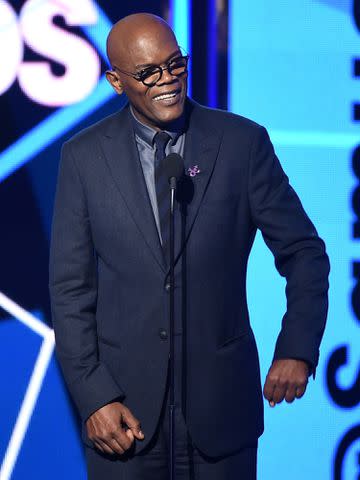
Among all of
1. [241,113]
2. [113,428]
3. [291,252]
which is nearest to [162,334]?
[113,428]

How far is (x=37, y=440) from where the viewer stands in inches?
124

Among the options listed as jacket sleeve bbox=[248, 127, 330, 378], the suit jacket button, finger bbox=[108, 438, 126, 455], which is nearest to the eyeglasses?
jacket sleeve bbox=[248, 127, 330, 378]

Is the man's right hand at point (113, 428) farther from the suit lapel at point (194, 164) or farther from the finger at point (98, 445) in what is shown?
the suit lapel at point (194, 164)

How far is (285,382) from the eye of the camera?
194 cm

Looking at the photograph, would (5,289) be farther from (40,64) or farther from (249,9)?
(249,9)

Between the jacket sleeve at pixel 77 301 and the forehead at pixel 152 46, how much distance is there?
30cm

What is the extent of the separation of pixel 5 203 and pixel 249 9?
3.47ft

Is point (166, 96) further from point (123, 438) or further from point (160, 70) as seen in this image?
point (123, 438)

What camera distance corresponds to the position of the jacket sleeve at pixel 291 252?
Answer: 2.00 metres

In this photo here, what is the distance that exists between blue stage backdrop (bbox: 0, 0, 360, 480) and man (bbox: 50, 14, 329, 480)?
0.98 meters

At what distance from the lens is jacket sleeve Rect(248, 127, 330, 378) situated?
2.00m

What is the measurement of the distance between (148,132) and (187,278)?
35 centimetres

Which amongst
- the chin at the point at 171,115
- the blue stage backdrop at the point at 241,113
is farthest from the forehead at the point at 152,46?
the blue stage backdrop at the point at 241,113

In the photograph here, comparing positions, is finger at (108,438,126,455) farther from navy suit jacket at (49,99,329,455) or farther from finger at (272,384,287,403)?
finger at (272,384,287,403)
